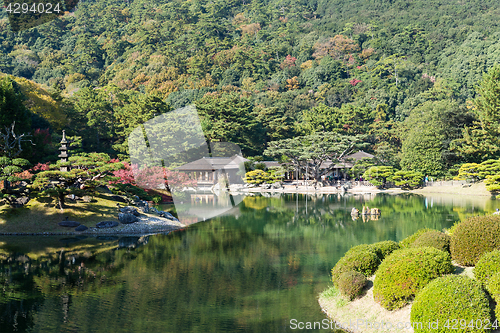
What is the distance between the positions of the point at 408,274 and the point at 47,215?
52.3 feet

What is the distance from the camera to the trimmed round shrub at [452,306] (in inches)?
248

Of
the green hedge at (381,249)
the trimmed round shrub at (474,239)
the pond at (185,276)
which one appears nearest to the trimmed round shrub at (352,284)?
the pond at (185,276)

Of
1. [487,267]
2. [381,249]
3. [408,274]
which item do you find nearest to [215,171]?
[381,249]

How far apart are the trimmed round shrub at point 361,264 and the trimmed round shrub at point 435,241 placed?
92 centimetres

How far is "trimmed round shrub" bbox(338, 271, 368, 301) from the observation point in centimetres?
862

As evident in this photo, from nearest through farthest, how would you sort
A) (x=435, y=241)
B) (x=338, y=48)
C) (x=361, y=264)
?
(x=435, y=241), (x=361, y=264), (x=338, y=48)

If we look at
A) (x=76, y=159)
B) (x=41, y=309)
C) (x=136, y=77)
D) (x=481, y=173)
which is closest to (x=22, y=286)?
(x=41, y=309)

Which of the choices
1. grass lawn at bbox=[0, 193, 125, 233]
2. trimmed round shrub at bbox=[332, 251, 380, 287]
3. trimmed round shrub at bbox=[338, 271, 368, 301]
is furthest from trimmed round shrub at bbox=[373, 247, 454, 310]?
grass lawn at bbox=[0, 193, 125, 233]

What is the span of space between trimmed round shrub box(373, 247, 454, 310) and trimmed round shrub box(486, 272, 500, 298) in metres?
0.80

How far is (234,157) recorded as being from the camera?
1849 inches

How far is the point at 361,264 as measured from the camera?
9.26 meters

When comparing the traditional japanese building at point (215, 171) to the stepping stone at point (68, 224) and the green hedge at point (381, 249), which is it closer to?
the stepping stone at point (68, 224)

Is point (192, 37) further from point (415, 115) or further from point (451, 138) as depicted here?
point (451, 138)

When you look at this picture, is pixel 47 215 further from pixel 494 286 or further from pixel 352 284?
pixel 494 286
